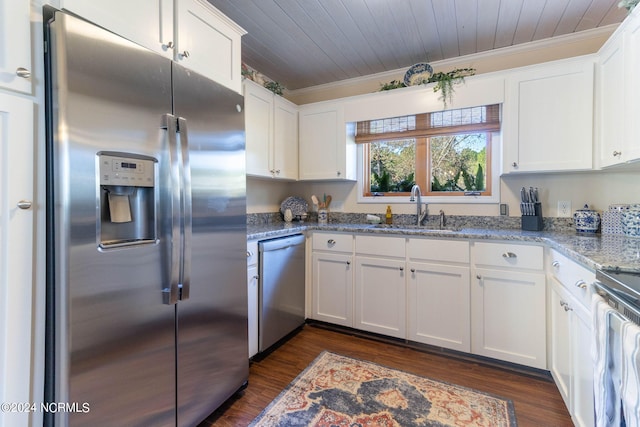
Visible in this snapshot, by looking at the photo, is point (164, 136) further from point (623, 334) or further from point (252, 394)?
point (623, 334)

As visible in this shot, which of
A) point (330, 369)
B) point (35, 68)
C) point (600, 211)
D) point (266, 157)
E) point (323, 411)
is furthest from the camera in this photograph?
point (266, 157)

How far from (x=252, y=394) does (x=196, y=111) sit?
1.63 m

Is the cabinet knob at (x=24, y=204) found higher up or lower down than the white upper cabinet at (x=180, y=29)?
lower down

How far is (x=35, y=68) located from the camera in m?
0.98

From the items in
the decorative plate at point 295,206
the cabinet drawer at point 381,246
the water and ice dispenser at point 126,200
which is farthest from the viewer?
the decorative plate at point 295,206

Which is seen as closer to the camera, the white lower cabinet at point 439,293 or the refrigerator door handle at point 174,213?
the refrigerator door handle at point 174,213

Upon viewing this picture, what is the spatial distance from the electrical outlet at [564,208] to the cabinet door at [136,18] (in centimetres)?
289

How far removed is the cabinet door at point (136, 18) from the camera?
114 centimetres

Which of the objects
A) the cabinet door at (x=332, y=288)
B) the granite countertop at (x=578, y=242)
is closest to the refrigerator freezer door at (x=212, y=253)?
the granite countertop at (x=578, y=242)

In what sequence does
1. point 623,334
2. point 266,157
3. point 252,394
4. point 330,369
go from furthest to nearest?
point 266,157
point 330,369
point 252,394
point 623,334

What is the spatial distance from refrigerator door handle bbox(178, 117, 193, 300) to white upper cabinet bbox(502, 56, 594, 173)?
225cm

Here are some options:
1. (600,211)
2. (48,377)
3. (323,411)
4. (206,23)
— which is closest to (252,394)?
(323,411)

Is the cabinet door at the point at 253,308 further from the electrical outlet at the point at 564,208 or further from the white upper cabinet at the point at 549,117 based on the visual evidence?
the electrical outlet at the point at 564,208

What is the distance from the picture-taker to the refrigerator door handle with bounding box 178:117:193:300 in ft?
4.30
